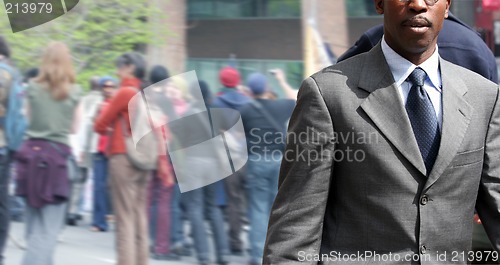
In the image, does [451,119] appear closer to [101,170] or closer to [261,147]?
[261,147]

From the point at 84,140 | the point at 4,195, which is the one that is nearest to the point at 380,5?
the point at 4,195

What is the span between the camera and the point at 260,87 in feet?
24.1

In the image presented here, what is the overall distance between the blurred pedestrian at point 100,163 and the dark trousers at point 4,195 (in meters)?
0.69

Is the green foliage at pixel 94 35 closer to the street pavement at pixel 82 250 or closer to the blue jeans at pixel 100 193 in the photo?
the blue jeans at pixel 100 193

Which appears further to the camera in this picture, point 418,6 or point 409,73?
point 409,73

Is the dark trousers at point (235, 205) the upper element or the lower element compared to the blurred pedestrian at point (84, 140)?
lower

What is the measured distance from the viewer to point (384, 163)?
2.50 meters

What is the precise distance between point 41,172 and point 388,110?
4.20 metres

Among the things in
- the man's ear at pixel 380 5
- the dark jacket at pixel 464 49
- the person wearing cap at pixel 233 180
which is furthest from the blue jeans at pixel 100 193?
the man's ear at pixel 380 5

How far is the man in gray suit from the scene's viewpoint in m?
2.51

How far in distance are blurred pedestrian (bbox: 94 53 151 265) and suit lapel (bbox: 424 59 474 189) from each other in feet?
13.3

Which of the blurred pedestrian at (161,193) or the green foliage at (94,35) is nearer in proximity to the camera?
the green foliage at (94,35)

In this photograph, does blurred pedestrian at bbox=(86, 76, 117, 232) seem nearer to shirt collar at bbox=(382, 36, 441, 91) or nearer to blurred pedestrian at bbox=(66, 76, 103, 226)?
blurred pedestrian at bbox=(66, 76, 103, 226)

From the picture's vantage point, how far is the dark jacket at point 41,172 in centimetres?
636
